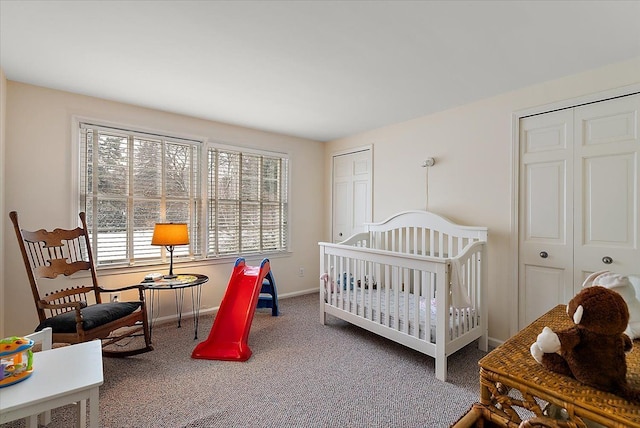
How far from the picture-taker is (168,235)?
2904 mm

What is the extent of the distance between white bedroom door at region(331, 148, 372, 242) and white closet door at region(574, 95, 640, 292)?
2206mm

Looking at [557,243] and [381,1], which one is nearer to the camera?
[381,1]

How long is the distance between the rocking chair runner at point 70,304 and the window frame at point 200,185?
42cm

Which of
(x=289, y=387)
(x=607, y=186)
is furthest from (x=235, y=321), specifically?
(x=607, y=186)

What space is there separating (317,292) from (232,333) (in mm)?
2103

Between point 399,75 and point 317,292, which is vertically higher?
point 399,75

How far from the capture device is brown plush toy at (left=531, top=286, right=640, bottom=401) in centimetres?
89

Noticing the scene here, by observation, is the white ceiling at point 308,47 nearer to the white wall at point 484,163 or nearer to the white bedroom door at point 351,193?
the white wall at point 484,163

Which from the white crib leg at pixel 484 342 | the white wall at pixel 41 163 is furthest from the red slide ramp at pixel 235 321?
the white crib leg at pixel 484 342

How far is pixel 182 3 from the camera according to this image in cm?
162

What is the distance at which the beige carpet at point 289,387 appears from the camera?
1.78m

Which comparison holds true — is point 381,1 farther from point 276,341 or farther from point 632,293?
point 276,341

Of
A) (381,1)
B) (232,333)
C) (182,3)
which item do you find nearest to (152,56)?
(182,3)

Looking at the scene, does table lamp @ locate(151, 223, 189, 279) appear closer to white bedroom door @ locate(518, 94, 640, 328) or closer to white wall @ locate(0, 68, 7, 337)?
white wall @ locate(0, 68, 7, 337)
